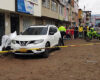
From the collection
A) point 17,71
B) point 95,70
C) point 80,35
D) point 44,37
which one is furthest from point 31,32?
point 80,35

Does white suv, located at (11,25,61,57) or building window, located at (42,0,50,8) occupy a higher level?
building window, located at (42,0,50,8)

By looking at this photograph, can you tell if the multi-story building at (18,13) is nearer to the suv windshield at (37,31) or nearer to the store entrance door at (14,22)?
the store entrance door at (14,22)

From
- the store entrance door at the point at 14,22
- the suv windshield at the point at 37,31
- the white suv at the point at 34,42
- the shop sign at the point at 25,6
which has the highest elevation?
the shop sign at the point at 25,6

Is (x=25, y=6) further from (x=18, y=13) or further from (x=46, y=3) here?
(x=46, y=3)

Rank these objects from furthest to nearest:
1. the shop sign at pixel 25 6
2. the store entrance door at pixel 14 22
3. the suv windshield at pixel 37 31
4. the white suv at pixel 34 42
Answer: the store entrance door at pixel 14 22, the shop sign at pixel 25 6, the suv windshield at pixel 37 31, the white suv at pixel 34 42

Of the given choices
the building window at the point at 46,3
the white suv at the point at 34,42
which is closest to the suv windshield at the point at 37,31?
the white suv at the point at 34,42

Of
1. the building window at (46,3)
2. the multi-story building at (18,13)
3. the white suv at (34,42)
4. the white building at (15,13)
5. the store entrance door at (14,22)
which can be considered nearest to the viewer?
the white suv at (34,42)

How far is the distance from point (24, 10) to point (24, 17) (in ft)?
7.62

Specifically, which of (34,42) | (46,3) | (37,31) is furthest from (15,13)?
(46,3)

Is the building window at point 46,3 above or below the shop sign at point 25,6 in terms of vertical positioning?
above

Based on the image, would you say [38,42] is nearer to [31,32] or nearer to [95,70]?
[31,32]

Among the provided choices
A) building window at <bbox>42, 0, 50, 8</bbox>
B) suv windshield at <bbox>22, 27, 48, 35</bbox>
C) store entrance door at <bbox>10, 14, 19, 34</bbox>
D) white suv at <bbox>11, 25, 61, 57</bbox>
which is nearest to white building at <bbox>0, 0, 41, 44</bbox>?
store entrance door at <bbox>10, 14, 19, 34</bbox>

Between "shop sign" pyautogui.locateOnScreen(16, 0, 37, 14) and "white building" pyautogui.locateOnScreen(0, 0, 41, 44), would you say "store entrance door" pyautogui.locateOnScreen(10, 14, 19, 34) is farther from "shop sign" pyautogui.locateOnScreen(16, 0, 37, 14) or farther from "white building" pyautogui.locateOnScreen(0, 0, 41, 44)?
"shop sign" pyautogui.locateOnScreen(16, 0, 37, 14)

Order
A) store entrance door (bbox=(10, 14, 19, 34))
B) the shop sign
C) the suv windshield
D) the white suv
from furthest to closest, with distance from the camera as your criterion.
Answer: store entrance door (bbox=(10, 14, 19, 34))
the shop sign
the suv windshield
the white suv
